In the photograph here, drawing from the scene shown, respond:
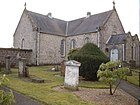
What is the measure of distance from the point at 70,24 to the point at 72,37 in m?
5.14

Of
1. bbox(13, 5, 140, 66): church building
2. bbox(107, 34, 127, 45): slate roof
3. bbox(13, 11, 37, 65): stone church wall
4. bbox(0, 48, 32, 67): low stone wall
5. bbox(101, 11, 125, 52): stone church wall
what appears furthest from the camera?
bbox(13, 11, 37, 65): stone church wall

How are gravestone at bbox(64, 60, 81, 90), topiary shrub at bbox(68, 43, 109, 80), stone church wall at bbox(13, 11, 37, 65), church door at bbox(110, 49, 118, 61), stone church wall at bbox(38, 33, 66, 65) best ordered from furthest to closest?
1. stone church wall at bbox(38, 33, 66, 65)
2. stone church wall at bbox(13, 11, 37, 65)
3. church door at bbox(110, 49, 118, 61)
4. topiary shrub at bbox(68, 43, 109, 80)
5. gravestone at bbox(64, 60, 81, 90)

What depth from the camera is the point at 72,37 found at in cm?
3675

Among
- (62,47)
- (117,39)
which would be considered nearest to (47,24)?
(62,47)

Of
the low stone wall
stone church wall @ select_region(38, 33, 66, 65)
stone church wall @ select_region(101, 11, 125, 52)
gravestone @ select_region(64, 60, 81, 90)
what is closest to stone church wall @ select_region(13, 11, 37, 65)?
stone church wall @ select_region(38, 33, 66, 65)

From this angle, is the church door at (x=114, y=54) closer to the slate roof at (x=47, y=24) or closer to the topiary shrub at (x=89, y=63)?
the slate roof at (x=47, y=24)

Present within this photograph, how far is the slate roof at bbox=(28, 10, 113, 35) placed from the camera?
112ft

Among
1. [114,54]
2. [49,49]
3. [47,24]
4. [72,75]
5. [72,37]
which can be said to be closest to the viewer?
[72,75]

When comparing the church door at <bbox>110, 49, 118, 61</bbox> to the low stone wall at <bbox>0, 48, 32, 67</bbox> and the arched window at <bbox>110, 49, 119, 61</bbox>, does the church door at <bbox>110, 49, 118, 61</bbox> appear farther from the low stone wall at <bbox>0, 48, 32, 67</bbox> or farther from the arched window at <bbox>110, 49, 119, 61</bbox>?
the low stone wall at <bbox>0, 48, 32, 67</bbox>

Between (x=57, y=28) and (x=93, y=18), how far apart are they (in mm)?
6884

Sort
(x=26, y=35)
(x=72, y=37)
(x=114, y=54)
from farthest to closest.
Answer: (x=72, y=37) → (x=26, y=35) → (x=114, y=54)

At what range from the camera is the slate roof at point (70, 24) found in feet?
112

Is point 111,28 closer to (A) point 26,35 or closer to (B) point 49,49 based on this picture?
(B) point 49,49

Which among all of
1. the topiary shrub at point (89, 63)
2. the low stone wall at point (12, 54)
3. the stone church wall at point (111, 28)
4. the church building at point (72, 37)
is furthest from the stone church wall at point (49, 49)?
the topiary shrub at point (89, 63)
